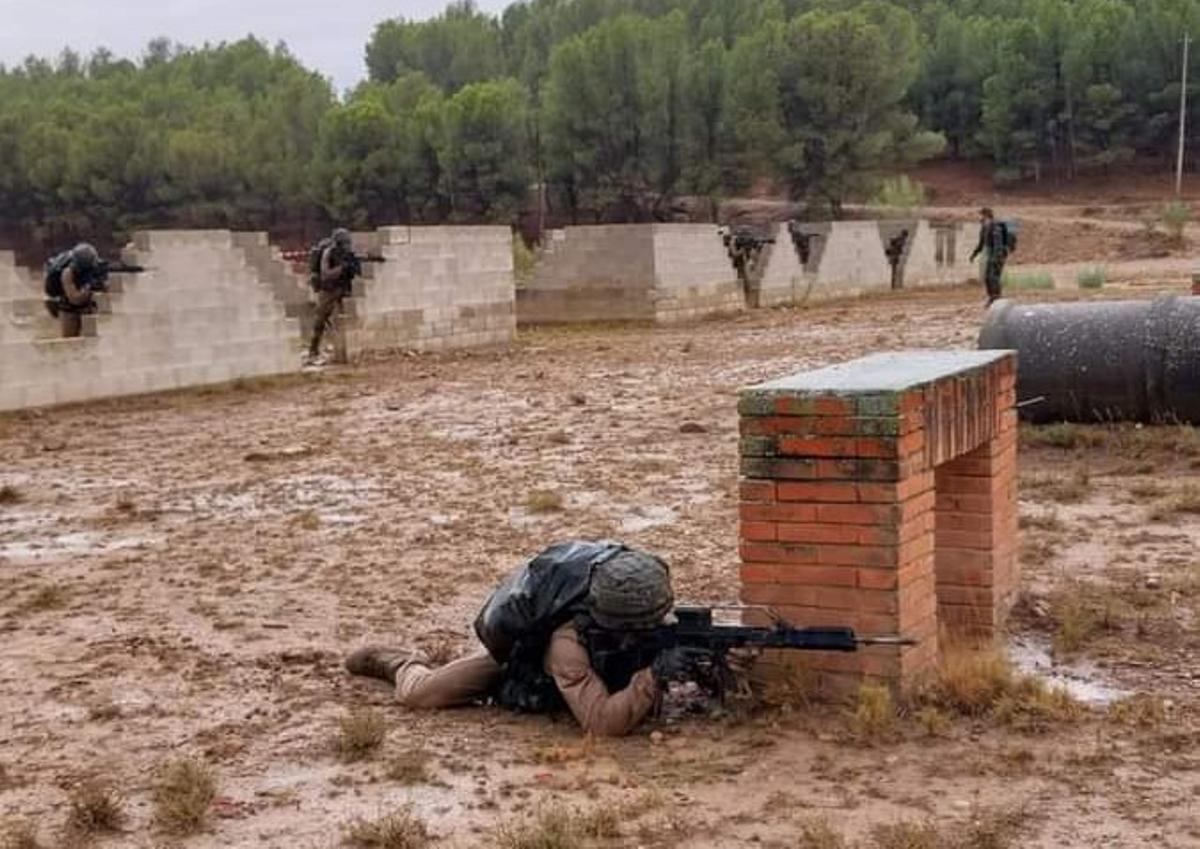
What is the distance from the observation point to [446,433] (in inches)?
482

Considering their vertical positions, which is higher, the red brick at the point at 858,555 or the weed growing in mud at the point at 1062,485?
the red brick at the point at 858,555

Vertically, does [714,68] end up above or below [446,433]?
above

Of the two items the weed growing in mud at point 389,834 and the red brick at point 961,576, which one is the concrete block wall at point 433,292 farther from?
the weed growing in mud at point 389,834

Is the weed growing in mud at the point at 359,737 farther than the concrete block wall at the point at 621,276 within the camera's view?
No

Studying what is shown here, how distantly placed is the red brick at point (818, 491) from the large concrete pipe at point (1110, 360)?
524 centimetres

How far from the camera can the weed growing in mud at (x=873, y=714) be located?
4.59m

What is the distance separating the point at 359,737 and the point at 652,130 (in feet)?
176

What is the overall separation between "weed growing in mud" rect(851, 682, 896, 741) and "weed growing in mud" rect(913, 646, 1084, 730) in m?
0.17

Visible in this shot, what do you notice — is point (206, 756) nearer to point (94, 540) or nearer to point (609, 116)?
point (94, 540)

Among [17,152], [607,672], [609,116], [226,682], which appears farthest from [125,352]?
[17,152]

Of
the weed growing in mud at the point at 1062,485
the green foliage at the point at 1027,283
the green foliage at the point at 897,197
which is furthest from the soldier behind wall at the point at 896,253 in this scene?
the weed growing in mud at the point at 1062,485

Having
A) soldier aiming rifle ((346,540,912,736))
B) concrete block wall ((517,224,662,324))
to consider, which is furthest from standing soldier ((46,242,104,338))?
soldier aiming rifle ((346,540,912,736))

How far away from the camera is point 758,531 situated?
16.2ft

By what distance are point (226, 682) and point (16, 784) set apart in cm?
110
